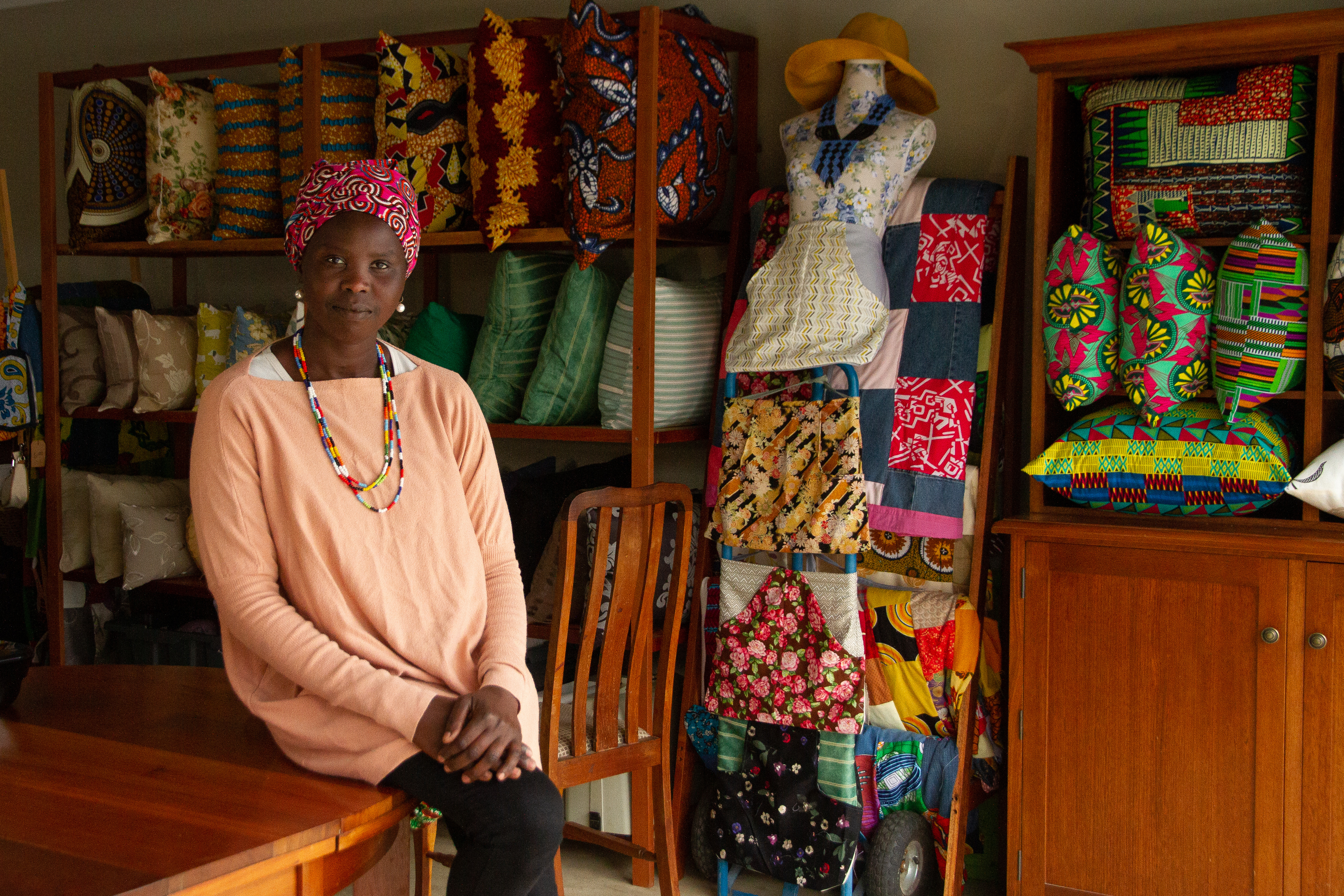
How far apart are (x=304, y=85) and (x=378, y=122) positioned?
0.95 feet

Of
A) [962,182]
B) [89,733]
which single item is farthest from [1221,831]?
[89,733]

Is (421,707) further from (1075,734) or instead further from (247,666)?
(1075,734)

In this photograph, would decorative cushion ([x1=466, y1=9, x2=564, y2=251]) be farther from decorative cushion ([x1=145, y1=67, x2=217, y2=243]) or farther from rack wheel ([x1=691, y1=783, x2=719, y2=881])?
rack wheel ([x1=691, y1=783, x2=719, y2=881])

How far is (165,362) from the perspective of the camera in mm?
3482

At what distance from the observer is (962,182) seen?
2766mm

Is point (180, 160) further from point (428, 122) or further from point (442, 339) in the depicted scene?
point (442, 339)

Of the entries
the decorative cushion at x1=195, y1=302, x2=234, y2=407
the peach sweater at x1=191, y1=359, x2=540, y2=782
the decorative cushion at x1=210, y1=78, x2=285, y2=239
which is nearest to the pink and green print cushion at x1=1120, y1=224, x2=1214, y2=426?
the peach sweater at x1=191, y1=359, x2=540, y2=782

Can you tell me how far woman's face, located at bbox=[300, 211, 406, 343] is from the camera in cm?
170

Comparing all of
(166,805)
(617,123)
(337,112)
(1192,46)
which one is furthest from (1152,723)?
(337,112)

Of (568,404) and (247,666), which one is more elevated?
(568,404)

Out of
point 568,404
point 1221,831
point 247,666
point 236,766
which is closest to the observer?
point 236,766

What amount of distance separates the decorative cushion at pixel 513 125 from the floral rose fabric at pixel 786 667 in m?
1.15

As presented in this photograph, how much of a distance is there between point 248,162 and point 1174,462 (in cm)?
268

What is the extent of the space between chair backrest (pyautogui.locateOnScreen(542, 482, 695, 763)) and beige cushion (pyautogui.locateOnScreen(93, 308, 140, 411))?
2.02m
